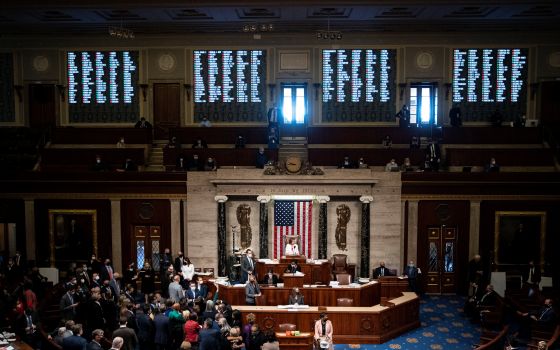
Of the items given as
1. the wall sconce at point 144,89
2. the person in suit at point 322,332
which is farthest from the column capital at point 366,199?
the wall sconce at point 144,89

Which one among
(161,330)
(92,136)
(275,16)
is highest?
(275,16)

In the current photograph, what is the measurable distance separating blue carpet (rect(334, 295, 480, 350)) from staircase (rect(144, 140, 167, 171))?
10483 millimetres

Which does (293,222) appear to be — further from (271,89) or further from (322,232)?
(271,89)

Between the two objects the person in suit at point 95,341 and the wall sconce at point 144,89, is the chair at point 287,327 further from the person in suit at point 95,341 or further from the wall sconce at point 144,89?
the wall sconce at point 144,89

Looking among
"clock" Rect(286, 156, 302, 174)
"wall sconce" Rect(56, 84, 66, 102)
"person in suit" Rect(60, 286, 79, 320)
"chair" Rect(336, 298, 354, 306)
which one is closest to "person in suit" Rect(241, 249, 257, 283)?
"clock" Rect(286, 156, 302, 174)

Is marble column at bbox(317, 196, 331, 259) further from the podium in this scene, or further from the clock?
the podium

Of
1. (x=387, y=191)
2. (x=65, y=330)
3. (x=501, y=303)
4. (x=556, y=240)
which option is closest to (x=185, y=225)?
(x=387, y=191)

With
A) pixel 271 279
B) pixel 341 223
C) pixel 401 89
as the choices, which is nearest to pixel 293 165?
pixel 341 223

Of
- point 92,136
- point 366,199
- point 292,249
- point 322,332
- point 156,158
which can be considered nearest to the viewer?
point 322,332

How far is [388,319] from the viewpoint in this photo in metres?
15.0

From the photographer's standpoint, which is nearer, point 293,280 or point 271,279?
point 271,279

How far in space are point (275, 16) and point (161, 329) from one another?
13.1 m

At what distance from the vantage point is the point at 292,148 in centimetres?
2197

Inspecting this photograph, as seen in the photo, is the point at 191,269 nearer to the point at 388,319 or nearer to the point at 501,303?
the point at 388,319
